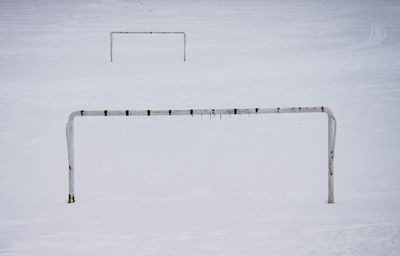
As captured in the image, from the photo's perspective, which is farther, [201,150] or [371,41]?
[371,41]

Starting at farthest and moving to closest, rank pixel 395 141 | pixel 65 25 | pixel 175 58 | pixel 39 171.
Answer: pixel 65 25, pixel 175 58, pixel 395 141, pixel 39 171

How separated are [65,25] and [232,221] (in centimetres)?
1989

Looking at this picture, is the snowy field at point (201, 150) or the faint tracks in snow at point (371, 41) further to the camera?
the faint tracks in snow at point (371, 41)

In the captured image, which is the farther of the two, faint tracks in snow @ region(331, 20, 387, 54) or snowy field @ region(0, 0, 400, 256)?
faint tracks in snow @ region(331, 20, 387, 54)

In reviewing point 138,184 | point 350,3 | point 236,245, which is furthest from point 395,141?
point 350,3

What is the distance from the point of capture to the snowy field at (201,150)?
14.2ft

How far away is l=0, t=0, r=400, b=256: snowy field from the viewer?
4340mm

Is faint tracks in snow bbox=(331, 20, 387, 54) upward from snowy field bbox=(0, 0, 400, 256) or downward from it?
upward

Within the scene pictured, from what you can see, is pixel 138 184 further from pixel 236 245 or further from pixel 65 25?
pixel 65 25

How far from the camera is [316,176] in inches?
244

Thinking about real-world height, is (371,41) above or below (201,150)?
above

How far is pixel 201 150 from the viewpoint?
295 inches

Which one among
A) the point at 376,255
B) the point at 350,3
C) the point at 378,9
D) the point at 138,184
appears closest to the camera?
the point at 376,255

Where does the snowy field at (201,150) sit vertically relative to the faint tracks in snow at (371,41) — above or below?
below
